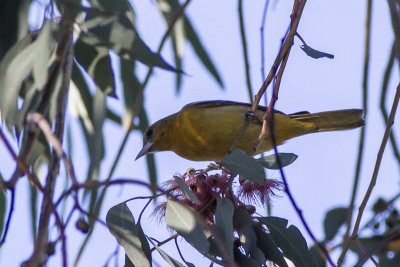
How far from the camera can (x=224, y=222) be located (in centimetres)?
236

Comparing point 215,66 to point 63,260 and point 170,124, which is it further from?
point 63,260

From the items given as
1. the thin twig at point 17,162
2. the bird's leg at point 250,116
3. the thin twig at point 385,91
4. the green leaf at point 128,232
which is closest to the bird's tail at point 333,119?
the bird's leg at point 250,116

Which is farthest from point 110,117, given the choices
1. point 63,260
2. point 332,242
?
point 63,260

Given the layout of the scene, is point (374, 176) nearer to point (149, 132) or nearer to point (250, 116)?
point (250, 116)

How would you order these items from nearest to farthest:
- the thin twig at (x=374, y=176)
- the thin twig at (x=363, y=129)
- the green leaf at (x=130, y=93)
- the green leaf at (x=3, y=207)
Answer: the thin twig at (x=374, y=176)
the thin twig at (x=363, y=129)
the green leaf at (x=3, y=207)
the green leaf at (x=130, y=93)

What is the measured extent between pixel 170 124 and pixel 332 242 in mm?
1892

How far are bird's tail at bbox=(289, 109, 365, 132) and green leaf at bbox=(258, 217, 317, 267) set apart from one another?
1.71 m

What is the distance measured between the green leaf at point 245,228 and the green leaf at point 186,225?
31 cm

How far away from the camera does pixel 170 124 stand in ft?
14.8

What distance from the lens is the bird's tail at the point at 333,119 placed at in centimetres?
420

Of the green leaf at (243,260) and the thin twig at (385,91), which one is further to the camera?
the thin twig at (385,91)

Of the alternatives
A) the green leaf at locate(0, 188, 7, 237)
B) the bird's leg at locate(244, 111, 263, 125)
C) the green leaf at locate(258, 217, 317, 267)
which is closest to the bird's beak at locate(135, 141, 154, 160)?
the bird's leg at locate(244, 111, 263, 125)

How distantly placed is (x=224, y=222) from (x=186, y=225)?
5.7 inches

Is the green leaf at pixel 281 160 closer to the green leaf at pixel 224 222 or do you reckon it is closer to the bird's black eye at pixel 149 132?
the green leaf at pixel 224 222
